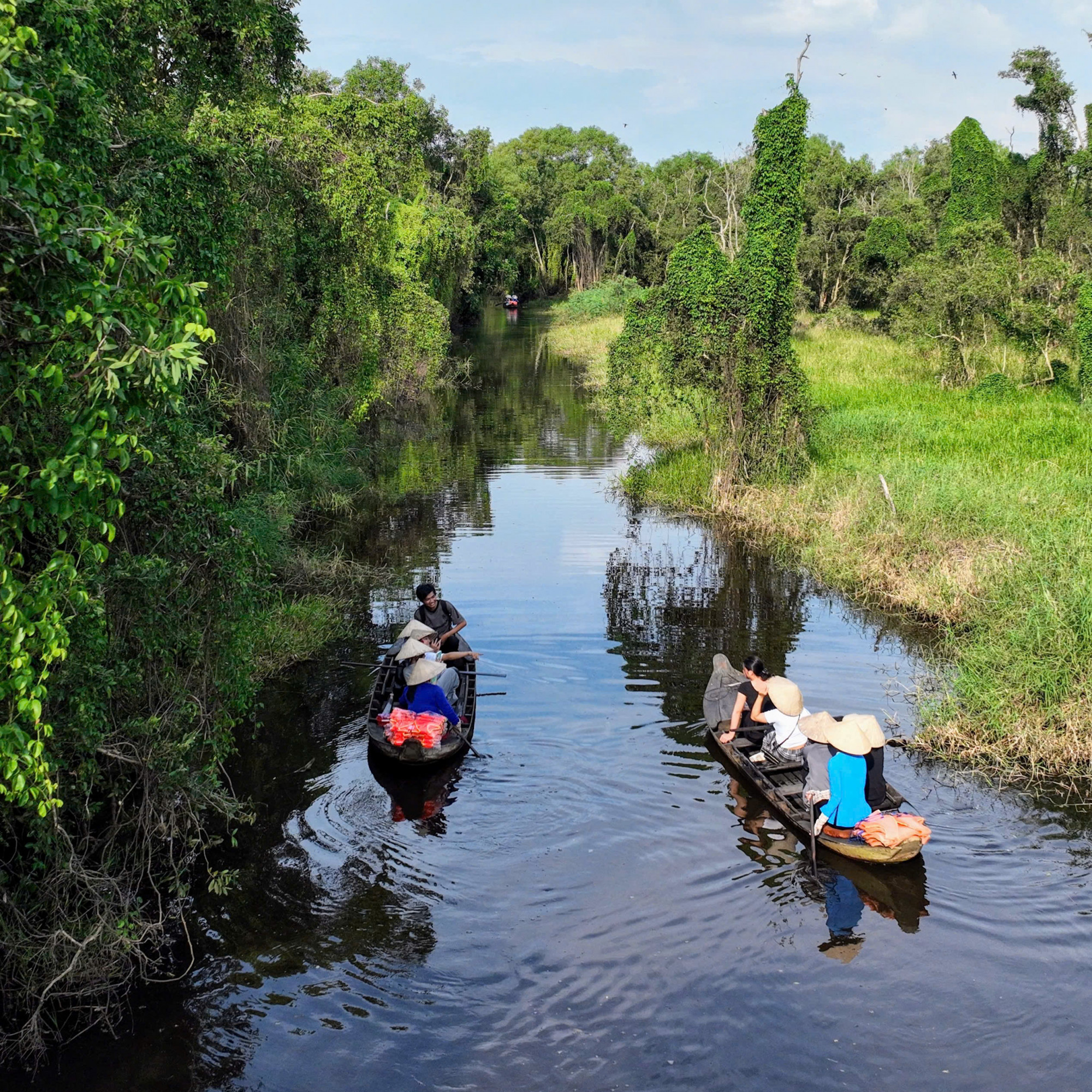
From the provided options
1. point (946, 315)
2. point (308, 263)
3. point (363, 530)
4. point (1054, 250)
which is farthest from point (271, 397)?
point (1054, 250)

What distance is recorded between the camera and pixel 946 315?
28891 millimetres

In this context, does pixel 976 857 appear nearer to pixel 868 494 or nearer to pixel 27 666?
pixel 27 666

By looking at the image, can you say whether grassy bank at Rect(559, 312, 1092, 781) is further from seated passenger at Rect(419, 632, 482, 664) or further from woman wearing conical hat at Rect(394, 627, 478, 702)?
seated passenger at Rect(419, 632, 482, 664)

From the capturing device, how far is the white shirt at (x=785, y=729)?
1106cm

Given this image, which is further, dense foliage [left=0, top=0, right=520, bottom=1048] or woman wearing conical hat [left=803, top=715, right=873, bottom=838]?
woman wearing conical hat [left=803, top=715, right=873, bottom=838]

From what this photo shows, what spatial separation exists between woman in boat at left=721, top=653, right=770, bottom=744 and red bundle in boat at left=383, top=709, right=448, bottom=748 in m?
3.08

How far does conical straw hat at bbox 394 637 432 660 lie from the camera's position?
11.8 m

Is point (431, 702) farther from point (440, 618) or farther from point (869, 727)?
point (869, 727)

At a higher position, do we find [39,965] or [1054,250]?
[1054,250]

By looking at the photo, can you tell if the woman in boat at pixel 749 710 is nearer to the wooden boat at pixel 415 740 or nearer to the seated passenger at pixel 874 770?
the seated passenger at pixel 874 770

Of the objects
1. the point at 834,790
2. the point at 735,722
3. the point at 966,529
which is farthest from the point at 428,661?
the point at 966,529

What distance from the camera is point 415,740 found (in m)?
10.8

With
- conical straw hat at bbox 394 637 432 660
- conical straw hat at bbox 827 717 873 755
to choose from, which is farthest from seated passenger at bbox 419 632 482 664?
conical straw hat at bbox 827 717 873 755

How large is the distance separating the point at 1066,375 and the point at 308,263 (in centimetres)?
1966
